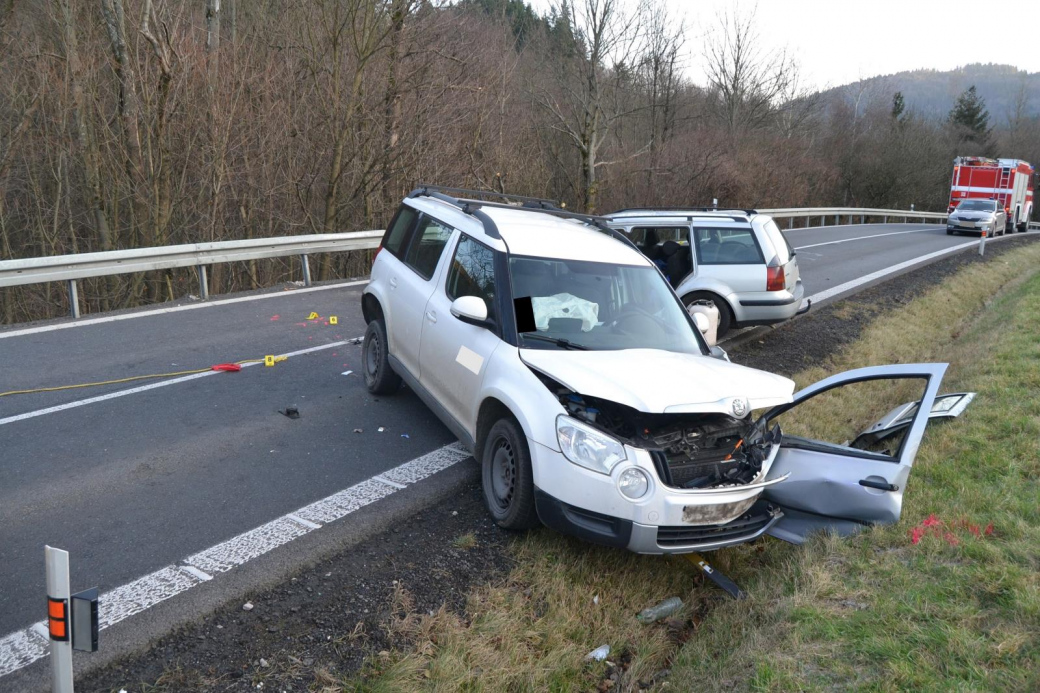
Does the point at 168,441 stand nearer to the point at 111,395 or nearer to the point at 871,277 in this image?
the point at 111,395

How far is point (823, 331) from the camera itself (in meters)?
11.8

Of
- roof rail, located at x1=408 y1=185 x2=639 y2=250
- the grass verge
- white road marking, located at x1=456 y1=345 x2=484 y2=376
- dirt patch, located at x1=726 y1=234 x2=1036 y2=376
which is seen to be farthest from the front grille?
dirt patch, located at x1=726 y1=234 x2=1036 y2=376

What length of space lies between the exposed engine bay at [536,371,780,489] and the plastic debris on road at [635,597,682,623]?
2.66ft

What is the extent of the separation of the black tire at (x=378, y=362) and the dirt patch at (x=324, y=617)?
7.61 ft

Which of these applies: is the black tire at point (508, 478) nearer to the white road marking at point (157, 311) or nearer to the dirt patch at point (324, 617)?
the dirt patch at point (324, 617)

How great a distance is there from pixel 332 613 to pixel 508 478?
1366mm

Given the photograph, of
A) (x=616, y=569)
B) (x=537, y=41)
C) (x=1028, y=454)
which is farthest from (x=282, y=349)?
(x=537, y=41)

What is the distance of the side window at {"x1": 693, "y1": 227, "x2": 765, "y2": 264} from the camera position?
10789 mm

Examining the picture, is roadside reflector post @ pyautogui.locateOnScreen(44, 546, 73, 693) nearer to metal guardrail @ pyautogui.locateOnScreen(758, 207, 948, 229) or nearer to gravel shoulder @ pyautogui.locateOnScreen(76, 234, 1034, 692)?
gravel shoulder @ pyautogui.locateOnScreen(76, 234, 1034, 692)

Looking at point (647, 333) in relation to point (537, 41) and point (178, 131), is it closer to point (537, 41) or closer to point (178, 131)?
point (178, 131)

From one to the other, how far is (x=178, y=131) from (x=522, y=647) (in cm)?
1608

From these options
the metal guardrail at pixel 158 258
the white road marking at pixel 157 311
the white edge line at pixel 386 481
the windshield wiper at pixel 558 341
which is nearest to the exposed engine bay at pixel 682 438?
the windshield wiper at pixel 558 341

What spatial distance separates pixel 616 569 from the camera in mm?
4984

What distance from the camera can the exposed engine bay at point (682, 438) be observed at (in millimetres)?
4543
